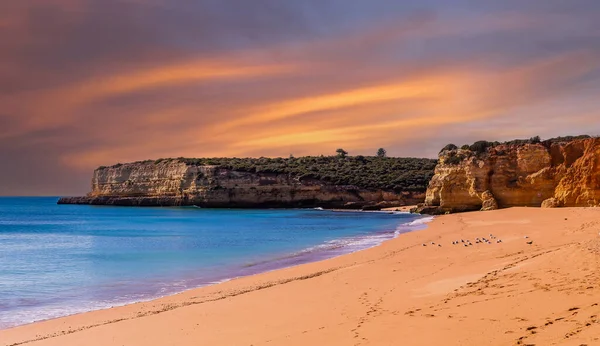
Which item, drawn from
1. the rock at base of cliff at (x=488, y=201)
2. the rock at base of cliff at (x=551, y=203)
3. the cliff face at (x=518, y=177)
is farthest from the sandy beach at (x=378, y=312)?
the rock at base of cliff at (x=488, y=201)

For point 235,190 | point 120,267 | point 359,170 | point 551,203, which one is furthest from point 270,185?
point 120,267

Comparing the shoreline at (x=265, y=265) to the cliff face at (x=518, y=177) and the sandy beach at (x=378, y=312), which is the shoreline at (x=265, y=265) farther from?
the cliff face at (x=518, y=177)

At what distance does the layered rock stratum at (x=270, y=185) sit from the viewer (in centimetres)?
8050

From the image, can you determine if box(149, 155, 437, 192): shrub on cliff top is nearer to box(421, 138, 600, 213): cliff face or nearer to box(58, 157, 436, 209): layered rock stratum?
box(58, 157, 436, 209): layered rock stratum

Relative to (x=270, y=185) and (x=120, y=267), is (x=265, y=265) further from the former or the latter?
(x=270, y=185)

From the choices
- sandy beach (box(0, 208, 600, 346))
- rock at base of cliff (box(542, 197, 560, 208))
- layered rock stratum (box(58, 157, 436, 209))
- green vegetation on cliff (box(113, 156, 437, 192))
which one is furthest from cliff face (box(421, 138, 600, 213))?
sandy beach (box(0, 208, 600, 346))

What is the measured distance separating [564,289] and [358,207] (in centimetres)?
6969

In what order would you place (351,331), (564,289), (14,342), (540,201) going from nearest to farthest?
(351,331) → (564,289) → (14,342) → (540,201)

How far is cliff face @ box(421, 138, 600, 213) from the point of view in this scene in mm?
36125

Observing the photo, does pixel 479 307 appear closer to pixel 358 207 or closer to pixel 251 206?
pixel 358 207

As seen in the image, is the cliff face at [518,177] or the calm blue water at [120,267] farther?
the cliff face at [518,177]

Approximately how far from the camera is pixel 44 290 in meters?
13.2

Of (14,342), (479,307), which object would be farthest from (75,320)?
(479,307)

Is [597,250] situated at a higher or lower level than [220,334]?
higher
